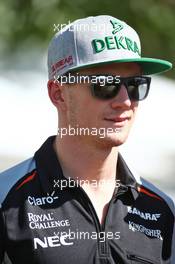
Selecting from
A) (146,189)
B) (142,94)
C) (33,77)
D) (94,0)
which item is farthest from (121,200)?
(33,77)

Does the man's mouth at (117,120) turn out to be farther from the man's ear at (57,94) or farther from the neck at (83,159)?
the man's ear at (57,94)

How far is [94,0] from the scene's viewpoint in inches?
320

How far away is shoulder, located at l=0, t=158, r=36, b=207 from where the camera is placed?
12.0 ft

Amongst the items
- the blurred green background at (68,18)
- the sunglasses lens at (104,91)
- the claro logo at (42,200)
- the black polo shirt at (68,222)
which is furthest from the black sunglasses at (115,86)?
the blurred green background at (68,18)

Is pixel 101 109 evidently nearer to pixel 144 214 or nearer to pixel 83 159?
pixel 83 159

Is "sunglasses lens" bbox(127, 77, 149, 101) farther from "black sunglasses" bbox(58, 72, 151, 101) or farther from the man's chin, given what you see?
the man's chin

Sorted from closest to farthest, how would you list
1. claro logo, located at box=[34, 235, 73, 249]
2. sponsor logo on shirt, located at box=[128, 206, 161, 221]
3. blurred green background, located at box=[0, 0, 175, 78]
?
claro logo, located at box=[34, 235, 73, 249], sponsor logo on shirt, located at box=[128, 206, 161, 221], blurred green background, located at box=[0, 0, 175, 78]

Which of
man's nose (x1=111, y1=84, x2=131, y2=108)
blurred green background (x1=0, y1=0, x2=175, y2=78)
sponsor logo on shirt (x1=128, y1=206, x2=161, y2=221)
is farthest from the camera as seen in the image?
blurred green background (x1=0, y1=0, x2=175, y2=78)

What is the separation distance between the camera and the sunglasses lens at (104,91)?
3662mm

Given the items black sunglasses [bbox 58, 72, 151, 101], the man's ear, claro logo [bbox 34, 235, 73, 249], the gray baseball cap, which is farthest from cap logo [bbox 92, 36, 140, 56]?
claro logo [bbox 34, 235, 73, 249]

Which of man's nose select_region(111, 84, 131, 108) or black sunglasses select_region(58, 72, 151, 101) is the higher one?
black sunglasses select_region(58, 72, 151, 101)

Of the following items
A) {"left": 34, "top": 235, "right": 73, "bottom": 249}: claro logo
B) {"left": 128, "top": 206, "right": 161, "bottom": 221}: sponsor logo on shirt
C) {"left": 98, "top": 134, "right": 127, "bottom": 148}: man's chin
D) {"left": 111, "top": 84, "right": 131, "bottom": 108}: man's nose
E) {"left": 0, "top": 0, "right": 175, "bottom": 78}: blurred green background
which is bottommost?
{"left": 34, "top": 235, "right": 73, "bottom": 249}: claro logo

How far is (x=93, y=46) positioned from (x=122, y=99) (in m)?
0.24

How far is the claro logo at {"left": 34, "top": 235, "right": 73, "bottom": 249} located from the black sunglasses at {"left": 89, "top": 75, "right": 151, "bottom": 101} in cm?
58
